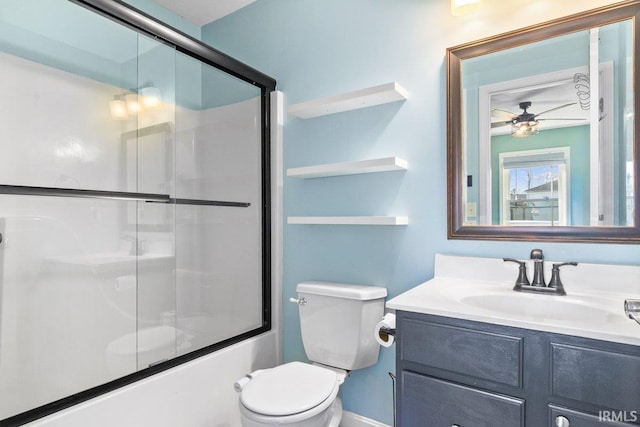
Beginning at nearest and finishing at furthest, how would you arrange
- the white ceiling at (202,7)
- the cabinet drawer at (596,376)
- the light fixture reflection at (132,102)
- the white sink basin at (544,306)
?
1. the cabinet drawer at (596,376)
2. the white sink basin at (544,306)
3. the light fixture reflection at (132,102)
4. the white ceiling at (202,7)

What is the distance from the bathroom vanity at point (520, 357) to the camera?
0.86 metres

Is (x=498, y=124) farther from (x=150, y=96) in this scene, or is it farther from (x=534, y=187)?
(x=150, y=96)

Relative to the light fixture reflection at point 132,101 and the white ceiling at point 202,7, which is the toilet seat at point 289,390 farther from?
the white ceiling at point 202,7

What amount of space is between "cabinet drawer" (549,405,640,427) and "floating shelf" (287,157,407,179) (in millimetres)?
1044

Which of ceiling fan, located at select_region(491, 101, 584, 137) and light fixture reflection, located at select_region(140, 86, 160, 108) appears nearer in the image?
ceiling fan, located at select_region(491, 101, 584, 137)

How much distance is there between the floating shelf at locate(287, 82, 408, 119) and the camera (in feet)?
5.39

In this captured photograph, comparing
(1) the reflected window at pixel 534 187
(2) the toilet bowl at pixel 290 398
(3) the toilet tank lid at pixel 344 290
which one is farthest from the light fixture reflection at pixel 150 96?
(1) the reflected window at pixel 534 187

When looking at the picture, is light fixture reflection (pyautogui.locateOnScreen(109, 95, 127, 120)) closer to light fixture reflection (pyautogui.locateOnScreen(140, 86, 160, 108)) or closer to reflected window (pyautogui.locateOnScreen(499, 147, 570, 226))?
light fixture reflection (pyautogui.locateOnScreen(140, 86, 160, 108))

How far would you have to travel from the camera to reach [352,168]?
5.69 feet

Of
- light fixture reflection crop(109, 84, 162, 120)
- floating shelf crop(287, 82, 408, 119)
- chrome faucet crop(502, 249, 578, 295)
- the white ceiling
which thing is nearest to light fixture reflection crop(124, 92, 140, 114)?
light fixture reflection crop(109, 84, 162, 120)

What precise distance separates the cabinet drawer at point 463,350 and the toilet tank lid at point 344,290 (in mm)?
500

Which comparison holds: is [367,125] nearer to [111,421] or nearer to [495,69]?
[495,69]

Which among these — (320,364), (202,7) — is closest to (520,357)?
(320,364)

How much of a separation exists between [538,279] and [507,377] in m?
0.49
